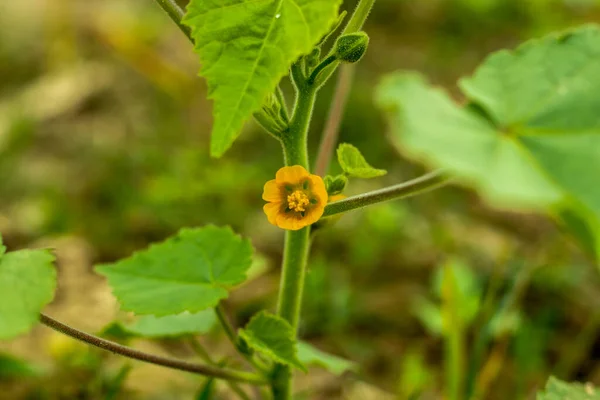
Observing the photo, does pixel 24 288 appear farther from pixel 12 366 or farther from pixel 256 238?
pixel 256 238

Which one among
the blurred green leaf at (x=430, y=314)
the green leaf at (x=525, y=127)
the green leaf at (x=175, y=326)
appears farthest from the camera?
the blurred green leaf at (x=430, y=314)

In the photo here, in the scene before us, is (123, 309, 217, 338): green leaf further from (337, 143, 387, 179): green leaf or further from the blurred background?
(337, 143, 387, 179): green leaf

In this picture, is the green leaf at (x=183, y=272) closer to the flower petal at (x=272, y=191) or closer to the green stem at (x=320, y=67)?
the flower petal at (x=272, y=191)

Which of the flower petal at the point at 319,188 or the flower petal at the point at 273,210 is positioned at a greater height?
the flower petal at the point at 319,188

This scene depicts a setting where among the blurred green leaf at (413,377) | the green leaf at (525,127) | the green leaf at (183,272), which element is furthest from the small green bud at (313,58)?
the blurred green leaf at (413,377)

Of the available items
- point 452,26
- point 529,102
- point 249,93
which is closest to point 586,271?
point 529,102

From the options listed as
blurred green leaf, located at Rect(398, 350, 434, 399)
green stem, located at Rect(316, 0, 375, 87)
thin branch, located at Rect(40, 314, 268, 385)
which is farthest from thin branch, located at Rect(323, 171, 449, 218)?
blurred green leaf, located at Rect(398, 350, 434, 399)

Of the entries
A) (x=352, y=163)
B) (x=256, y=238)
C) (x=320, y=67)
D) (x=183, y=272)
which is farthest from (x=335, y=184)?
(x=256, y=238)
